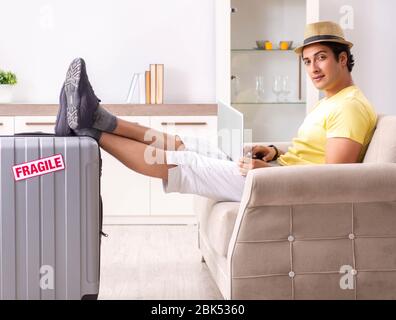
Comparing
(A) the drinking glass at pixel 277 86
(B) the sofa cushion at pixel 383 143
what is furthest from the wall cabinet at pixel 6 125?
(B) the sofa cushion at pixel 383 143

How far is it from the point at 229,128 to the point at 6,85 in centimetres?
154

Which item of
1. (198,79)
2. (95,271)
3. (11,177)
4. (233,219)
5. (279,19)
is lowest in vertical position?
(95,271)

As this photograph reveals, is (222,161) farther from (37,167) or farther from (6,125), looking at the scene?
(6,125)

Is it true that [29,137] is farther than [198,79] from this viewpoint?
No

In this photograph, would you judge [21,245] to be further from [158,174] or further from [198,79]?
[198,79]

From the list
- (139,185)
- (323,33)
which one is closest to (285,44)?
(139,185)

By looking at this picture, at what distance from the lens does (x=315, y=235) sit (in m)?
2.40

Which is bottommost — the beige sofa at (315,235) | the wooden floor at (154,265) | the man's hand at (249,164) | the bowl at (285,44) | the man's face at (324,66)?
the wooden floor at (154,265)

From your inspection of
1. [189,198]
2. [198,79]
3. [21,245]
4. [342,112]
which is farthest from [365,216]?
[198,79]

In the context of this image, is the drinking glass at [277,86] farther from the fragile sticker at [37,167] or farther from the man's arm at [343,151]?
the fragile sticker at [37,167]

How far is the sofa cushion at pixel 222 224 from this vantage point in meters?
2.49

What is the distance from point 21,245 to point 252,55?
2887mm

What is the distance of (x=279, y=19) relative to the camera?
16.1 ft

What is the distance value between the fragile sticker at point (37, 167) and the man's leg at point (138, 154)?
425 mm
